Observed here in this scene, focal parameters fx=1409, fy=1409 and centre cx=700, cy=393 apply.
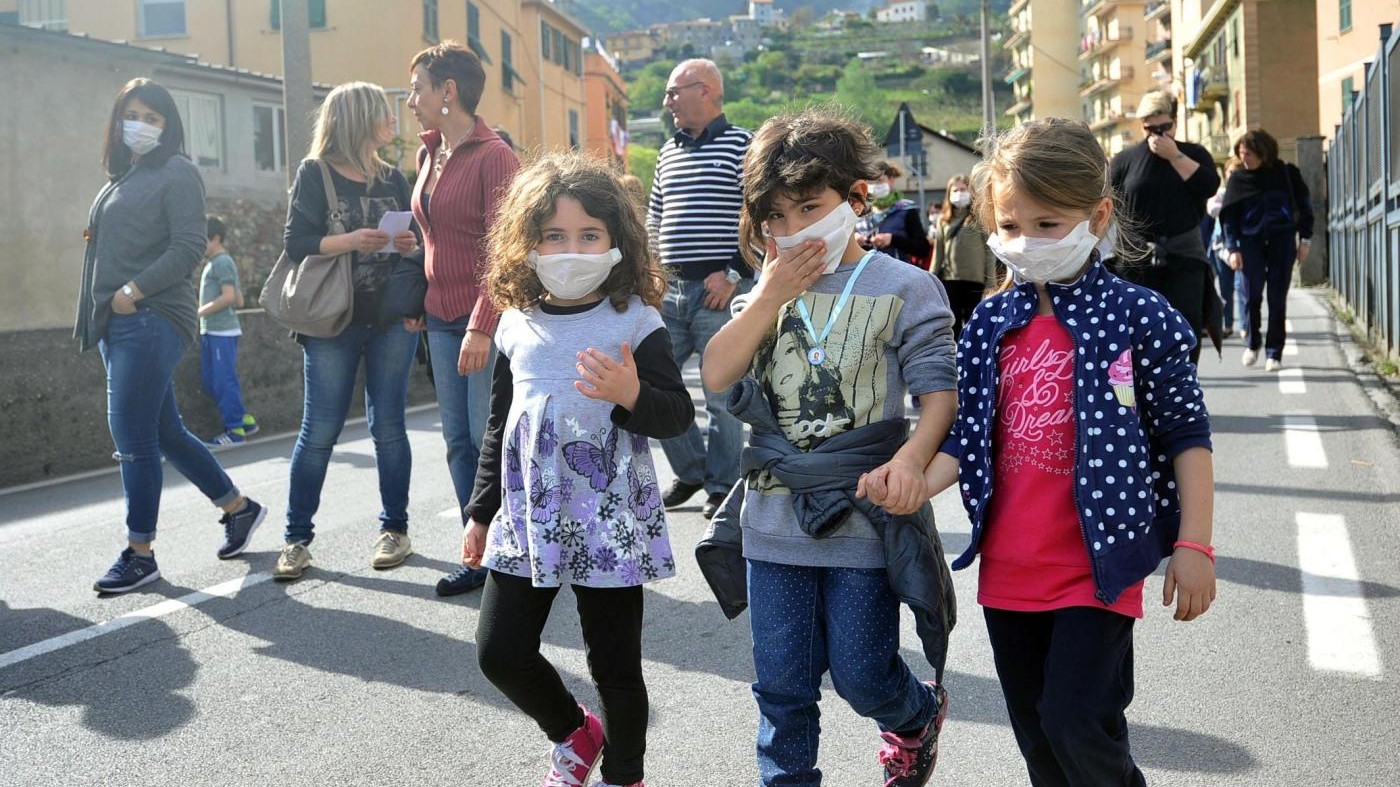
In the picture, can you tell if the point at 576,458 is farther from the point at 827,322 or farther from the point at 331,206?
the point at 331,206

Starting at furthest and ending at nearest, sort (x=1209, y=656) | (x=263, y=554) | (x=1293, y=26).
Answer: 1. (x=1293, y=26)
2. (x=263, y=554)
3. (x=1209, y=656)

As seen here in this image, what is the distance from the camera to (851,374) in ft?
9.26

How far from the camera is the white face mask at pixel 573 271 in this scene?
316 cm

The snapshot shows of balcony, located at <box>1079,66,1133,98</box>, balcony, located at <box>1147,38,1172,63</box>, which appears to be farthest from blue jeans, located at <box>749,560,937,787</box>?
balcony, located at <box>1079,66,1133,98</box>

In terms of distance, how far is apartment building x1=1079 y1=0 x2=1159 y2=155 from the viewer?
311ft

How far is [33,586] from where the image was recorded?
5863mm

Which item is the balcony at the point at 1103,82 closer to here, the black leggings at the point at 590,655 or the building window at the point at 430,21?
the building window at the point at 430,21

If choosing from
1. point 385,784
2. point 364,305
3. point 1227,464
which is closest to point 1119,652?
point 385,784

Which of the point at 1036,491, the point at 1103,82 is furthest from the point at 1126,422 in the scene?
the point at 1103,82

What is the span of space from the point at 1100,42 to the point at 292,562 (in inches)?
3982

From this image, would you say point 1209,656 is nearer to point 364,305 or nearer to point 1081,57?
point 364,305

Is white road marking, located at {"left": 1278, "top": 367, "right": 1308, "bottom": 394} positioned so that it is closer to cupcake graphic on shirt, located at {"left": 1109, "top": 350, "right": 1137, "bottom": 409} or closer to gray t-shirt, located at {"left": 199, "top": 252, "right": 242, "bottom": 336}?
gray t-shirt, located at {"left": 199, "top": 252, "right": 242, "bottom": 336}

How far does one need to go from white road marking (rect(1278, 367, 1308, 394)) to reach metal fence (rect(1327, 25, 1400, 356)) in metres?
0.72

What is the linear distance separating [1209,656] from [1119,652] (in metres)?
1.97
